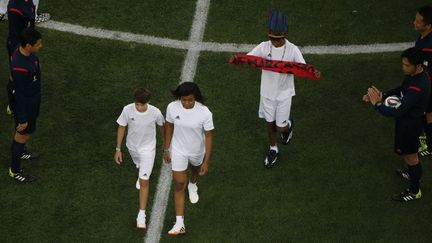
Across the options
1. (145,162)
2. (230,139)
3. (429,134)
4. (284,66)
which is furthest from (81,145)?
(429,134)

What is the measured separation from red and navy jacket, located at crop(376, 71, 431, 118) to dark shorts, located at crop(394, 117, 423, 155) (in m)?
0.10

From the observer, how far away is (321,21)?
14.6 m

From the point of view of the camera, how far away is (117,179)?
1145 centimetres

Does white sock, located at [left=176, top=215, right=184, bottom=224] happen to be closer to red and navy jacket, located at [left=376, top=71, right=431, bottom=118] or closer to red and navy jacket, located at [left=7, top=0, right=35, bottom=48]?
red and navy jacket, located at [left=376, top=71, right=431, bottom=118]

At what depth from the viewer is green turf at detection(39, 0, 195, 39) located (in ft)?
47.3

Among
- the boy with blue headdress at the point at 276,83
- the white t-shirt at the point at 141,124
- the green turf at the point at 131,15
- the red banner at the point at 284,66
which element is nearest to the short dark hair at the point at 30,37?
the white t-shirt at the point at 141,124

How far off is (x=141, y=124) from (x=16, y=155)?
2.14 m

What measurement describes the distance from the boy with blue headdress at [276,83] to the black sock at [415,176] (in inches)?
73.1

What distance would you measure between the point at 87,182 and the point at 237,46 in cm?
418

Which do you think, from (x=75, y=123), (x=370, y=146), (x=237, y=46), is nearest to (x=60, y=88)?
(x=75, y=123)

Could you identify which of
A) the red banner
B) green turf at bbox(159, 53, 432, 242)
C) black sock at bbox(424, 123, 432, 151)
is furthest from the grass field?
the red banner

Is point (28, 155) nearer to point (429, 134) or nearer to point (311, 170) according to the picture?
point (311, 170)

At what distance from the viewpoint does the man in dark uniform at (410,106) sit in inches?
396

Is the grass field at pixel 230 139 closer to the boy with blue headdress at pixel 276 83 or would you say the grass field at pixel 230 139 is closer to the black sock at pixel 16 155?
the black sock at pixel 16 155
